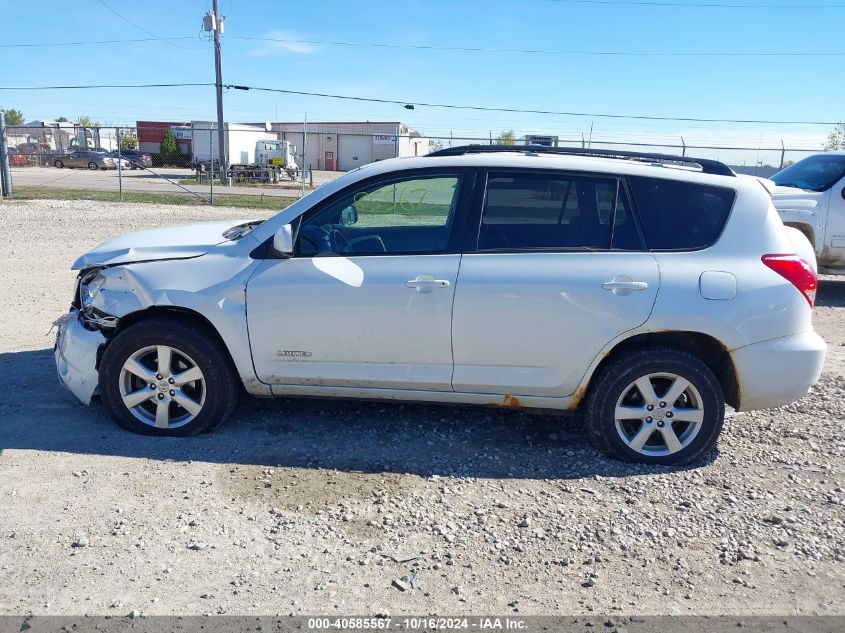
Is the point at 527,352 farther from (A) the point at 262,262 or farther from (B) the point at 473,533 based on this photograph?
(A) the point at 262,262

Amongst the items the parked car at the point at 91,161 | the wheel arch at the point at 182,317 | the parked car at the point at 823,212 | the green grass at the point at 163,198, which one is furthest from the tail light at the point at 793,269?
the parked car at the point at 91,161

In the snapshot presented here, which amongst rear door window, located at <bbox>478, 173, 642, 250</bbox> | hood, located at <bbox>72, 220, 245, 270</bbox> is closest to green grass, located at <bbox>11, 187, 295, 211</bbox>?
hood, located at <bbox>72, 220, 245, 270</bbox>

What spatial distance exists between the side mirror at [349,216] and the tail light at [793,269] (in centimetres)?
249

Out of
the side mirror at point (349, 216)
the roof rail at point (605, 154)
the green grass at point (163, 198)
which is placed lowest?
the green grass at point (163, 198)

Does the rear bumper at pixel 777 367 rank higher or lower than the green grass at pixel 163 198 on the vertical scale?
lower

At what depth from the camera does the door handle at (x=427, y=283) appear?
4.10 metres

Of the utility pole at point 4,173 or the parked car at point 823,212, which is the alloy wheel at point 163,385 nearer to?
the parked car at point 823,212

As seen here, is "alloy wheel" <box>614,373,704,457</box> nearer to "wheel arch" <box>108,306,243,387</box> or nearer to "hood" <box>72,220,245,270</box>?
"wheel arch" <box>108,306,243,387</box>

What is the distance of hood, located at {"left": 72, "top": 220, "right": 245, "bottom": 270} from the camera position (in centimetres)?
442

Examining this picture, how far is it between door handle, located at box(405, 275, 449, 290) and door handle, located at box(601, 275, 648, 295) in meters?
0.92

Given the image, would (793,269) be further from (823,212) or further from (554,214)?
(823,212)

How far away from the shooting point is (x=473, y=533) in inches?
137

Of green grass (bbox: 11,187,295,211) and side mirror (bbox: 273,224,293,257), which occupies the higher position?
side mirror (bbox: 273,224,293,257)

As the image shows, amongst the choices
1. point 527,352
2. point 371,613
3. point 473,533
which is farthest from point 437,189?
point 371,613
